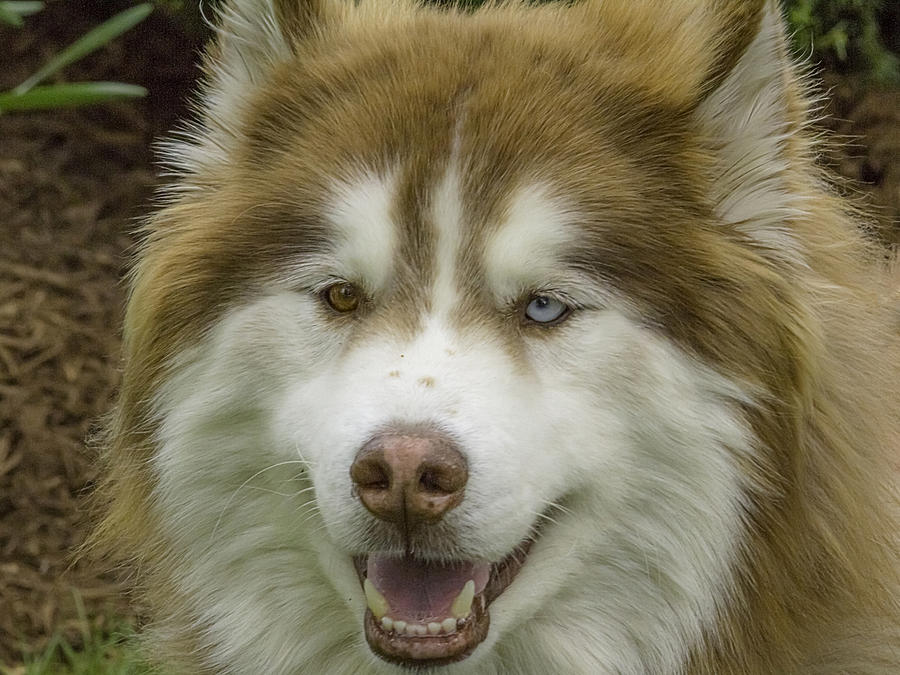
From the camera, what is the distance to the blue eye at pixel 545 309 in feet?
8.14

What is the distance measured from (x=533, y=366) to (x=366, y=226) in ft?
1.51

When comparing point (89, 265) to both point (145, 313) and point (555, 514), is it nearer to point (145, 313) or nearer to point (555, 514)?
point (145, 313)

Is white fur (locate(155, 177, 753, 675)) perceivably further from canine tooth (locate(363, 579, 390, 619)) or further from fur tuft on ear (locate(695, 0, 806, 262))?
fur tuft on ear (locate(695, 0, 806, 262))

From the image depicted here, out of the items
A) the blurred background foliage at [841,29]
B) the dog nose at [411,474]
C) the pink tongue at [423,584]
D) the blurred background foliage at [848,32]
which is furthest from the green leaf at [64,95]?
the blurred background foliage at [848,32]

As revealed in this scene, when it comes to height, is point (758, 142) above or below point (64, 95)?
below

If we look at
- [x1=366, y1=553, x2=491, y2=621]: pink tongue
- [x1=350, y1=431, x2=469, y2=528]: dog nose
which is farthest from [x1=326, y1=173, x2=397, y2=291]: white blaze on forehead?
[x1=366, y1=553, x2=491, y2=621]: pink tongue

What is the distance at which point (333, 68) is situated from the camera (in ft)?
9.18

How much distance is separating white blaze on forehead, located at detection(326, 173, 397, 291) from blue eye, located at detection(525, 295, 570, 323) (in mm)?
305

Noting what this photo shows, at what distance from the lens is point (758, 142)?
8.49 feet

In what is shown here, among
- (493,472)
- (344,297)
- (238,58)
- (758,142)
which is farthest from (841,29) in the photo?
(493,472)

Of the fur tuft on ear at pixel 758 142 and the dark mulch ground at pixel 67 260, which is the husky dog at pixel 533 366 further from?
the dark mulch ground at pixel 67 260

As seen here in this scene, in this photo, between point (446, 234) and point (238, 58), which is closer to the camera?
point (446, 234)

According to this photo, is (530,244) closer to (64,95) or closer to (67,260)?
(64,95)

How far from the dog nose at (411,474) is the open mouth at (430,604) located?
0.22 m
